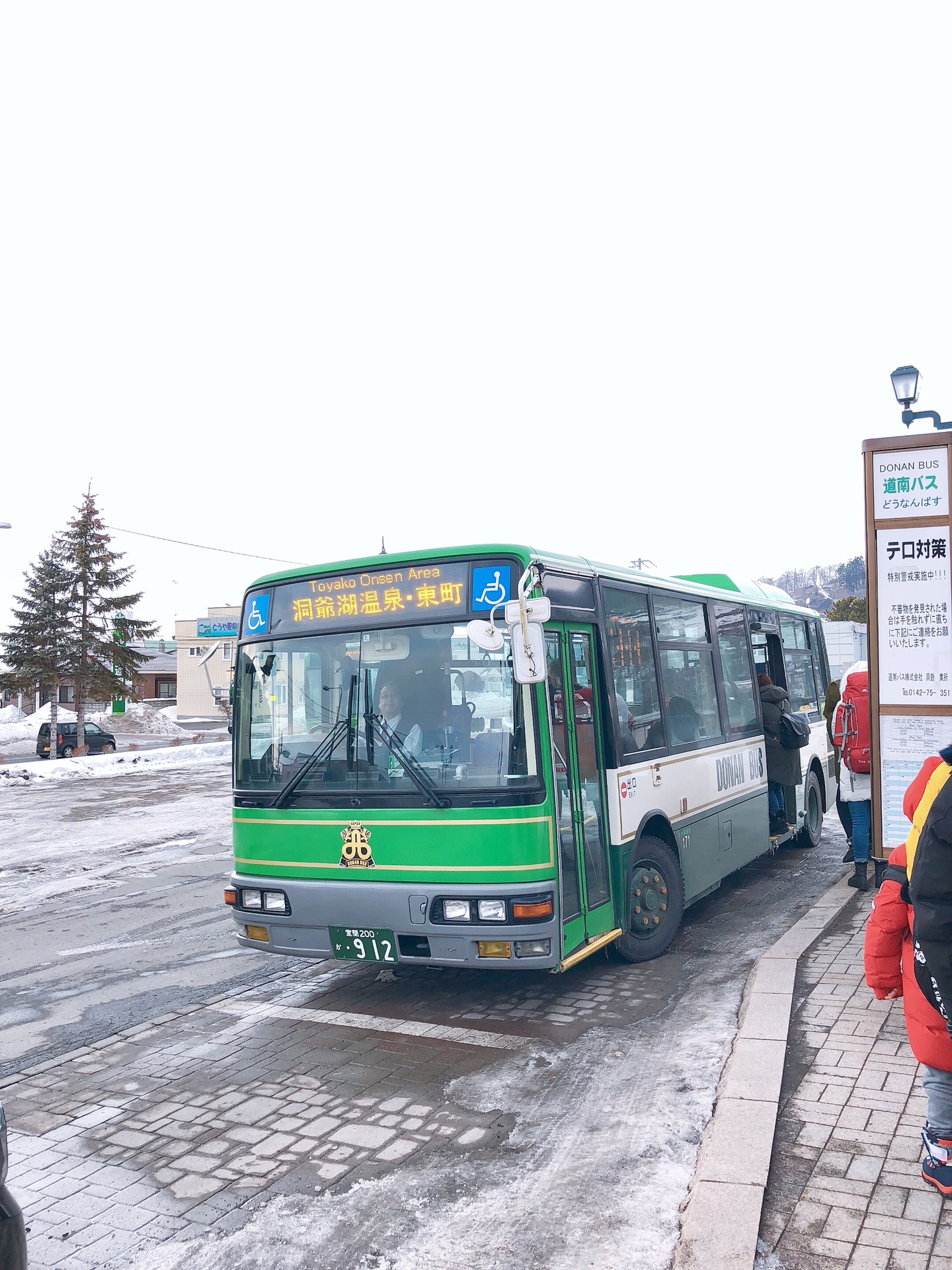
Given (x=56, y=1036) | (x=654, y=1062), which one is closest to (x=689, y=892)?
(x=654, y=1062)

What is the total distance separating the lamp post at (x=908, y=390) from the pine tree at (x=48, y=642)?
1563 inches

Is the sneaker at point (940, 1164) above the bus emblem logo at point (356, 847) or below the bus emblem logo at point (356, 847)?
below

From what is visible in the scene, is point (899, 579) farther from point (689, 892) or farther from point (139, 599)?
point (139, 599)

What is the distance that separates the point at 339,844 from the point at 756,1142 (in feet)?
9.36

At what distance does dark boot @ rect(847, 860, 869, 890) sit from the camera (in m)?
8.89

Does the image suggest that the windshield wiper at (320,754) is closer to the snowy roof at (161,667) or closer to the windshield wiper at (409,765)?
the windshield wiper at (409,765)

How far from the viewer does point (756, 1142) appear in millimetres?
4211

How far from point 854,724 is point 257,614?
16.1 ft

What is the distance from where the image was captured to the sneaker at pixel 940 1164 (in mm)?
3752

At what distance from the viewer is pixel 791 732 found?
10.6 meters

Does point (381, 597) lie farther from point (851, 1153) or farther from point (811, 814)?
point (811, 814)

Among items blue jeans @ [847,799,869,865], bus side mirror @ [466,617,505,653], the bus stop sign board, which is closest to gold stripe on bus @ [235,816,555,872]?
bus side mirror @ [466,617,505,653]

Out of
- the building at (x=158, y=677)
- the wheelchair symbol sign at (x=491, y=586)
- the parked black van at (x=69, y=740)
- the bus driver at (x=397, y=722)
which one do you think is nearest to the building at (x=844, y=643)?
the parked black van at (x=69, y=740)

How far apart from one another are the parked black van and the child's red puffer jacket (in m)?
39.9
